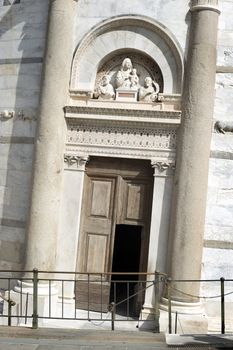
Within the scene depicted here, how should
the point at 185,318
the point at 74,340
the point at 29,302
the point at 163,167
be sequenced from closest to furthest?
the point at 74,340 → the point at 185,318 → the point at 29,302 → the point at 163,167

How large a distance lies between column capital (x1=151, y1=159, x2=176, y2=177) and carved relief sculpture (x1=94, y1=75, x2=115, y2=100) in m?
1.69

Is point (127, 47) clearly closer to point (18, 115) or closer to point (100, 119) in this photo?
point (100, 119)

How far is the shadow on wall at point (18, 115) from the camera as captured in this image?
10.1 m

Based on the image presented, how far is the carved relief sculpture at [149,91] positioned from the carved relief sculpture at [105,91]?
2.05 feet

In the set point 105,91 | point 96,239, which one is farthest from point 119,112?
point 96,239

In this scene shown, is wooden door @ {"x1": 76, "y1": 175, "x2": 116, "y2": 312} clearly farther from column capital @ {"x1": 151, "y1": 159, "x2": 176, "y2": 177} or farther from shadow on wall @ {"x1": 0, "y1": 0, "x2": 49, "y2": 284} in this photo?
shadow on wall @ {"x1": 0, "y1": 0, "x2": 49, "y2": 284}

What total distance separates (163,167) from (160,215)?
98cm

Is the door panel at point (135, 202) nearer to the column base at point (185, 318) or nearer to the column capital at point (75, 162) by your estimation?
the column capital at point (75, 162)

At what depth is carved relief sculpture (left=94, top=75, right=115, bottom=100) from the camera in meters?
9.90

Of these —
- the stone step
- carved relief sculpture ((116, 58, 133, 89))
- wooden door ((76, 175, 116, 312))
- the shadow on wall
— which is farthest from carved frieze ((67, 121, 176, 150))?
the stone step

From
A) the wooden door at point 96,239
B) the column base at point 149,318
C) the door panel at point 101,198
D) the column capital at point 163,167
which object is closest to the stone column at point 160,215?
the column capital at point 163,167

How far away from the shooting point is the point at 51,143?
966cm

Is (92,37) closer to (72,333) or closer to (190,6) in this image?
(190,6)

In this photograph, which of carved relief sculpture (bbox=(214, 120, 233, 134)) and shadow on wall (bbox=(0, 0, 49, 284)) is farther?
shadow on wall (bbox=(0, 0, 49, 284))
